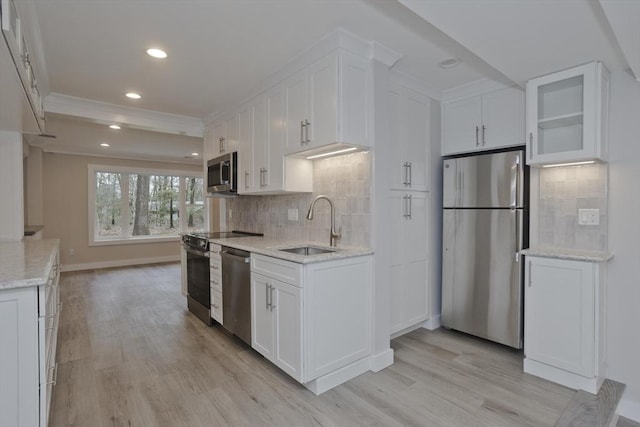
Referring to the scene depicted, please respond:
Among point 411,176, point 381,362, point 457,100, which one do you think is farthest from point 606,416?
point 457,100

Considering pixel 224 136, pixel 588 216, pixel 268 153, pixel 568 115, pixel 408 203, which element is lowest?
pixel 588 216

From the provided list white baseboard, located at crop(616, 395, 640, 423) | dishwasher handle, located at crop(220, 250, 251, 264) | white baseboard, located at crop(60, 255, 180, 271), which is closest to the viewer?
white baseboard, located at crop(616, 395, 640, 423)

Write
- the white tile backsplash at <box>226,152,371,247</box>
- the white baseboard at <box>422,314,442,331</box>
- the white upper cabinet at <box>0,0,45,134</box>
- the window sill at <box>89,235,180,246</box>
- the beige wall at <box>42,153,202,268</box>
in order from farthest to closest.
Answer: the window sill at <box>89,235,180,246</box>
the beige wall at <box>42,153,202,268</box>
the white baseboard at <box>422,314,442,331</box>
the white tile backsplash at <box>226,152,371,247</box>
the white upper cabinet at <box>0,0,45,134</box>

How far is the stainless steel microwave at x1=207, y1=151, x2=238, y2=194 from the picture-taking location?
146 inches

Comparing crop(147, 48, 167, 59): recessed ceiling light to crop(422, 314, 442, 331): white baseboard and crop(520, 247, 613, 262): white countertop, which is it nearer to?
crop(520, 247, 613, 262): white countertop

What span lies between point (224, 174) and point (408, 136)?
6.90 ft

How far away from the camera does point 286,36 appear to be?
7.64 feet

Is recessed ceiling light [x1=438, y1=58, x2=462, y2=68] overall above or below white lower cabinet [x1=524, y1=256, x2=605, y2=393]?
above

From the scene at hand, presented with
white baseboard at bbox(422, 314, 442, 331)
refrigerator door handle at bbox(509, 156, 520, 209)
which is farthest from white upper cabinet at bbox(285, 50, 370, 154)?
white baseboard at bbox(422, 314, 442, 331)

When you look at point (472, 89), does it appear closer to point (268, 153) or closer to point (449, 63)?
point (449, 63)

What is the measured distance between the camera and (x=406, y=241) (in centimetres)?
305

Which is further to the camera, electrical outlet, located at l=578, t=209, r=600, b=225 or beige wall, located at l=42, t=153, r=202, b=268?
beige wall, located at l=42, t=153, r=202, b=268

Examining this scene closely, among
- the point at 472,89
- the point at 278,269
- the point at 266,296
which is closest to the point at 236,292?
the point at 266,296

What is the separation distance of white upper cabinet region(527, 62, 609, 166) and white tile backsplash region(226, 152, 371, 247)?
129 cm
